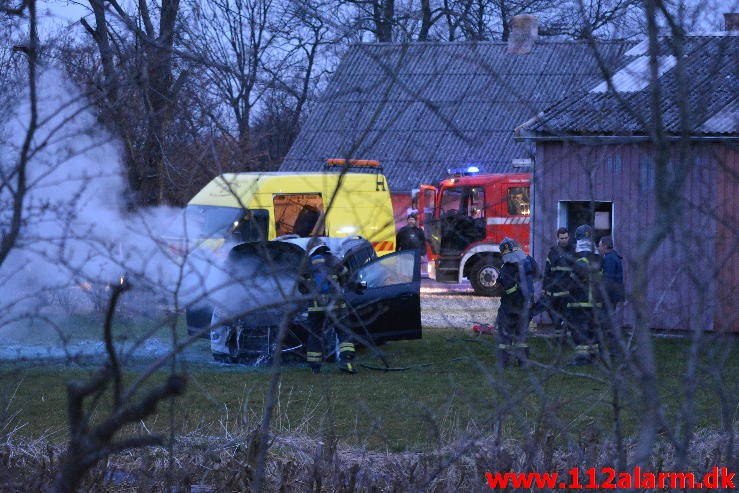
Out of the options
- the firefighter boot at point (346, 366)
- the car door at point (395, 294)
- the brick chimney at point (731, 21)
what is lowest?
the firefighter boot at point (346, 366)

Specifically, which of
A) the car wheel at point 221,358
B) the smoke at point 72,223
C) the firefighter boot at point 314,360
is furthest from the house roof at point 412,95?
the car wheel at point 221,358

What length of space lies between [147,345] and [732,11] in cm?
967

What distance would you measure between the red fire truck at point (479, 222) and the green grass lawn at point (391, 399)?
6856 mm

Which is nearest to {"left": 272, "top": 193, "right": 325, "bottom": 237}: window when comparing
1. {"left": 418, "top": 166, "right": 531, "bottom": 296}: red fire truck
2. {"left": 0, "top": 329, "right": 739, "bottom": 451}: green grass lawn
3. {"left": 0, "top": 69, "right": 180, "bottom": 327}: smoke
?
{"left": 0, "top": 329, "right": 739, "bottom": 451}: green grass lawn

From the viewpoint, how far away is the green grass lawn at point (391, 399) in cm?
517

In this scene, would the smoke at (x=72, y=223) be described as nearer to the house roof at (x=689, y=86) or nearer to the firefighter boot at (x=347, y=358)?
the firefighter boot at (x=347, y=358)

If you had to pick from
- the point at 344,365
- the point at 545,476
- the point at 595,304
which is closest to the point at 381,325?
the point at 344,365

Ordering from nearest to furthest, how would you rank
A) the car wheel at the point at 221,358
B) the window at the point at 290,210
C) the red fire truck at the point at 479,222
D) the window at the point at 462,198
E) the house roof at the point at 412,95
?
1. the house roof at the point at 412,95
2. the car wheel at the point at 221,358
3. the window at the point at 290,210
4. the red fire truck at the point at 479,222
5. the window at the point at 462,198

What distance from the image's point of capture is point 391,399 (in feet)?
30.3

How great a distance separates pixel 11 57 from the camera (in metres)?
5.98

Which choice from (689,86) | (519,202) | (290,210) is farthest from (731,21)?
(519,202)

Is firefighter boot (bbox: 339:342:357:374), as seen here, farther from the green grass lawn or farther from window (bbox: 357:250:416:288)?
window (bbox: 357:250:416:288)

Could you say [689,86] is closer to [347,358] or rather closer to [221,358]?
[347,358]

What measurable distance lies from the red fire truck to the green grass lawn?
22.5ft
